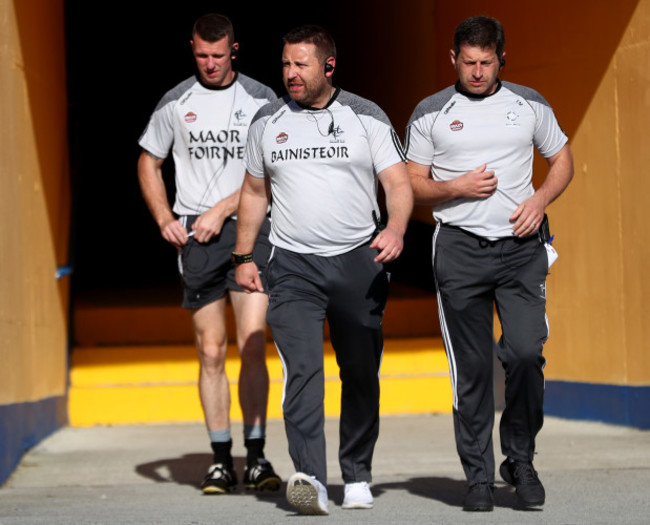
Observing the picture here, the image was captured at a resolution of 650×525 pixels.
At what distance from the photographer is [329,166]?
17.6 ft

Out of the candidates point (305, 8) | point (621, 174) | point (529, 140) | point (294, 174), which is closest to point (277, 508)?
point (294, 174)

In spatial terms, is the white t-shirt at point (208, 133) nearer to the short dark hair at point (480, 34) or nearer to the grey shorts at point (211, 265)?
the grey shorts at point (211, 265)

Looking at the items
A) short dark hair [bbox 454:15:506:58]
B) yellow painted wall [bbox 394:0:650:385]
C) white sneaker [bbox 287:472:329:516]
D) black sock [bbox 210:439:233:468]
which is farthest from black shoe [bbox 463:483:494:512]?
yellow painted wall [bbox 394:0:650:385]

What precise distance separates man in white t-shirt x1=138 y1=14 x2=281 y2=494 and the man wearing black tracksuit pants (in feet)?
3.50

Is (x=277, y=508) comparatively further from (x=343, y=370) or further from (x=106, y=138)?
(x=106, y=138)

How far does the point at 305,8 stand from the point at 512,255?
1123 cm

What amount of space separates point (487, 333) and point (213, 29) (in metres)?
1.95

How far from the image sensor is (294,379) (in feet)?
17.7

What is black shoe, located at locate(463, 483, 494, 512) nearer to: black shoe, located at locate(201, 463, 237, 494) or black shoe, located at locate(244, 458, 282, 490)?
black shoe, located at locate(244, 458, 282, 490)

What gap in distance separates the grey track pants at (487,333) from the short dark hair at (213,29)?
148 centimetres

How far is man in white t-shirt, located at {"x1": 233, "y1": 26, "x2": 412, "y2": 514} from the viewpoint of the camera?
536cm

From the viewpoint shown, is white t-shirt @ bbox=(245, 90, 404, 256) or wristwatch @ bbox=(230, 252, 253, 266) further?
wristwatch @ bbox=(230, 252, 253, 266)

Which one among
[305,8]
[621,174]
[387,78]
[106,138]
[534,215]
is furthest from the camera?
[106,138]

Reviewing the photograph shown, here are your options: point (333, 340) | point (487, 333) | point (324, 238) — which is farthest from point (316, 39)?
point (487, 333)
